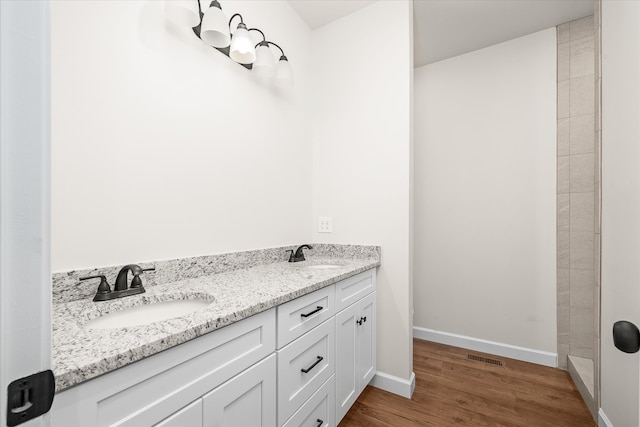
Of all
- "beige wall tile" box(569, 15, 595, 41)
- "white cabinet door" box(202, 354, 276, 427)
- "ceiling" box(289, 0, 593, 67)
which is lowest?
"white cabinet door" box(202, 354, 276, 427)

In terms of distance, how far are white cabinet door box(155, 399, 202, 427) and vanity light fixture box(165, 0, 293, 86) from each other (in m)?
1.45

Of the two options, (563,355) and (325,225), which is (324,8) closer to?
(325,225)

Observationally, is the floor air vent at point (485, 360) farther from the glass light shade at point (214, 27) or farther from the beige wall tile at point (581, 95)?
the glass light shade at point (214, 27)

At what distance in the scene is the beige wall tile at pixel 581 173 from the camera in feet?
6.78

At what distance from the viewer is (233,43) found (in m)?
1.42

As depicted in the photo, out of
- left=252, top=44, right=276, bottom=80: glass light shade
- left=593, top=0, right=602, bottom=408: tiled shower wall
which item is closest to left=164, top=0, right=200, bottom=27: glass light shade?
left=252, top=44, right=276, bottom=80: glass light shade

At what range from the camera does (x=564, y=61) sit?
2.19 meters

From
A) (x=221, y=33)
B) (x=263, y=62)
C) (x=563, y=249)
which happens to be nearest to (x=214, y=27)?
(x=221, y=33)

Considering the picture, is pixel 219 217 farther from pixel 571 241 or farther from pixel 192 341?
pixel 571 241

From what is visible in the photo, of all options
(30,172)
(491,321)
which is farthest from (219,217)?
(491,321)

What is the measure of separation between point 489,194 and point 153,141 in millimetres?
2566

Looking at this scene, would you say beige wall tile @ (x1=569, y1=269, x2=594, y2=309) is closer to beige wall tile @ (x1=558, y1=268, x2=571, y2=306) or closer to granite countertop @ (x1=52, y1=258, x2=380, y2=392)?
beige wall tile @ (x1=558, y1=268, x2=571, y2=306)

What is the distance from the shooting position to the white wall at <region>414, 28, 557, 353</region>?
88.9 inches

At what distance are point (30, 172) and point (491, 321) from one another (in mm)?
2967
